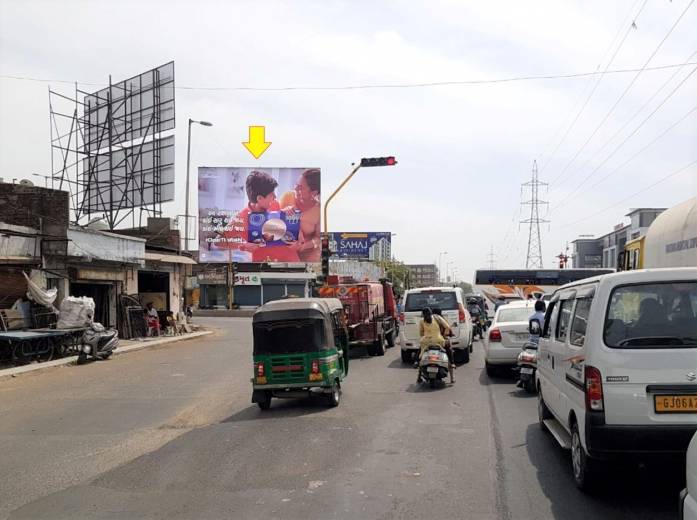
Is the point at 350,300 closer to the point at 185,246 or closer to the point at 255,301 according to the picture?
the point at 185,246

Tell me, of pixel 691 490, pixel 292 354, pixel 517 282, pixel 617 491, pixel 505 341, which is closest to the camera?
pixel 691 490

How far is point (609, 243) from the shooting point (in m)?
92.0

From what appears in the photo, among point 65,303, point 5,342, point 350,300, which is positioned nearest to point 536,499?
point 350,300

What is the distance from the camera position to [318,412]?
1069cm

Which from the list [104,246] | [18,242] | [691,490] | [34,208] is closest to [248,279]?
[104,246]

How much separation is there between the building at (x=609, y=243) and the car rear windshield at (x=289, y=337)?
208ft

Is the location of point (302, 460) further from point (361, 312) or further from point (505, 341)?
point (361, 312)

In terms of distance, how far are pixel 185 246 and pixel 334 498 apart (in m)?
34.2

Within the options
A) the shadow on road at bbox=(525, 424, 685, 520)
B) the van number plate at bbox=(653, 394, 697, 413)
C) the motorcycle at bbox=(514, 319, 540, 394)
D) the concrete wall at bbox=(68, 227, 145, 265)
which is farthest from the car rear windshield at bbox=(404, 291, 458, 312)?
the van number plate at bbox=(653, 394, 697, 413)

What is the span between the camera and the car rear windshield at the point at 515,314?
48.8 feet

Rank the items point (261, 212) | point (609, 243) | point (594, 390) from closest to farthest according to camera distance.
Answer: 1. point (594, 390)
2. point (261, 212)
3. point (609, 243)

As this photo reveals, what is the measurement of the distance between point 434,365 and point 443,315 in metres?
5.01

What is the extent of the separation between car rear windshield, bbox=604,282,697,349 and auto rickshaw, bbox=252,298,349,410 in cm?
601

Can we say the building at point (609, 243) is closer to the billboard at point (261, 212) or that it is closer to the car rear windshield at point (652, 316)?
the billboard at point (261, 212)
